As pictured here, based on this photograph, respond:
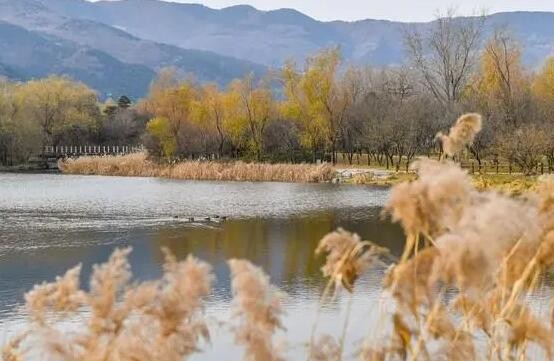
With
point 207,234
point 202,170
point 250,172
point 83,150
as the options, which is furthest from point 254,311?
point 83,150

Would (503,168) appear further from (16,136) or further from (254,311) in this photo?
(254,311)

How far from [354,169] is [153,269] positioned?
91.4 feet

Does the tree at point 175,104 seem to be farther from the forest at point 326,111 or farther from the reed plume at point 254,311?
the reed plume at point 254,311

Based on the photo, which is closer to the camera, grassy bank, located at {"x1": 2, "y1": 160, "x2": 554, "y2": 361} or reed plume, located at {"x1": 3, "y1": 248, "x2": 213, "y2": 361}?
grassy bank, located at {"x1": 2, "y1": 160, "x2": 554, "y2": 361}

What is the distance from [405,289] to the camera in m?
2.24

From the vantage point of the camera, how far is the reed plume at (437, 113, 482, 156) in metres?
2.90

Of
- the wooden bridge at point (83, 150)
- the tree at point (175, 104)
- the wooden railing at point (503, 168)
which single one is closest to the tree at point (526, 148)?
the wooden railing at point (503, 168)

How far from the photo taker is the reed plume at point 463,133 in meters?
2.90

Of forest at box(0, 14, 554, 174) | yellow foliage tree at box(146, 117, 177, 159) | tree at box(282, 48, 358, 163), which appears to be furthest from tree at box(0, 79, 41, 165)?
tree at box(282, 48, 358, 163)

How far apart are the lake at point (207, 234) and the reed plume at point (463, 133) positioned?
7.72ft

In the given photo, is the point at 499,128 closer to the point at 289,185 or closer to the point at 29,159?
the point at 289,185

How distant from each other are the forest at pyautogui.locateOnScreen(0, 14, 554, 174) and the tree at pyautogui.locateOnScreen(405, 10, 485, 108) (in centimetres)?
9

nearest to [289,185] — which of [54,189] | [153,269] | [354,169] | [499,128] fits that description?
[354,169]

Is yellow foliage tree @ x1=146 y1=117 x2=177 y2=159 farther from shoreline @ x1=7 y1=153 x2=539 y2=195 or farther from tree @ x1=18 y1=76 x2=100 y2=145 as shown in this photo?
tree @ x1=18 y1=76 x2=100 y2=145
